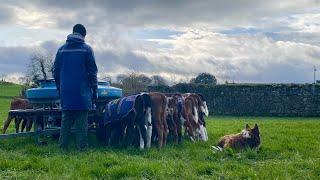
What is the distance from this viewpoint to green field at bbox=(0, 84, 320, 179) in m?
7.77

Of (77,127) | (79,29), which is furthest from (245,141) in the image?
(79,29)

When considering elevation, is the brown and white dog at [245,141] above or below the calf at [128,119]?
below

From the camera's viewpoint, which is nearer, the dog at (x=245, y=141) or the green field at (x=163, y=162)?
the green field at (x=163, y=162)

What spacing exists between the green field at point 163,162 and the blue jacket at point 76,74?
1.08m

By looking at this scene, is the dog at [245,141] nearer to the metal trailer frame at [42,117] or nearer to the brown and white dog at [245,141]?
the brown and white dog at [245,141]

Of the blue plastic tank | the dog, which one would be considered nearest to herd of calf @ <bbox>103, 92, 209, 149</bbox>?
the blue plastic tank

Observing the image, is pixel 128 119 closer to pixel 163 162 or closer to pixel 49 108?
pixel 49 108

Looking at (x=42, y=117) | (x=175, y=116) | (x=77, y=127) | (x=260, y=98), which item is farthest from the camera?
→ (x=260, y=98)

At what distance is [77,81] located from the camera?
10656 mm

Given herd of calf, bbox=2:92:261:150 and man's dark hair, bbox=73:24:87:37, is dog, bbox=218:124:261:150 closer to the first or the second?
herd of calf, bbox=2:92:261:150

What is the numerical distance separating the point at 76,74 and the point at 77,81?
16cm

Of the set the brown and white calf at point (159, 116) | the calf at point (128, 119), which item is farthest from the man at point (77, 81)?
the brown and white calf at point (159, 116)

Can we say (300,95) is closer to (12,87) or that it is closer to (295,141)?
(295,141)

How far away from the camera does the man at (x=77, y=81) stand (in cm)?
1063
